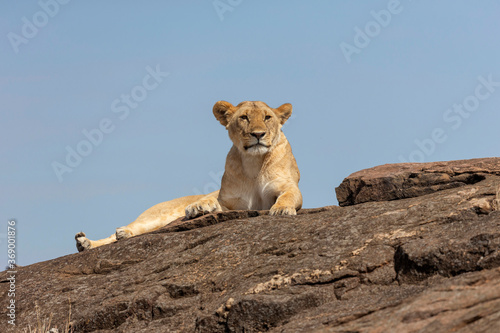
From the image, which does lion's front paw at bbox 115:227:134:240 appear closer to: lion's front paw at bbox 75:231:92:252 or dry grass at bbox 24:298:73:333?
lion's front paw at bbox 75:231:92:252

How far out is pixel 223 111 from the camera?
996cm

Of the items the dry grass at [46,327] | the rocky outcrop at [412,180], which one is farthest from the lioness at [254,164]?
the dry grass at [46,327]

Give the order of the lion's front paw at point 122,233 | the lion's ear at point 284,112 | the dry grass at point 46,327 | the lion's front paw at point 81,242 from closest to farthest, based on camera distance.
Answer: the dry grass at point 46,327
the lion's front paw at point 81,242
the lion's ear at point 284,112
the lion's front paw at point 122,233

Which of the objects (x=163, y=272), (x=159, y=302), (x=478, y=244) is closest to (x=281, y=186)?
(x=163, y=272)

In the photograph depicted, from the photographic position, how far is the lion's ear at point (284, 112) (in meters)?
10.1

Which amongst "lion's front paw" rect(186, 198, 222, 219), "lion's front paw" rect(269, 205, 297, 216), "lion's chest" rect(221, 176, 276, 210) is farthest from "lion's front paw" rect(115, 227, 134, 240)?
"lion's front paw" rect(269, 205, 297, 216)

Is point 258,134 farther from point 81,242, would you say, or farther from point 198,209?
point 81,242

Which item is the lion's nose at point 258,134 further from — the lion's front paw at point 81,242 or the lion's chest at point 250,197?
the lion's front paw at point 81,242

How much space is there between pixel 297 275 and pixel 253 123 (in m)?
4.02

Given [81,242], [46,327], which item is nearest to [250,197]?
[81,242]

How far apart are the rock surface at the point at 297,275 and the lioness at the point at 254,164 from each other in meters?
1.54

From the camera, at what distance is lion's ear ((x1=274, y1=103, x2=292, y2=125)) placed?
10.1 m

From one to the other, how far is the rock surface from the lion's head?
156cm

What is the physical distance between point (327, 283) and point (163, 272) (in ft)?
6.94
